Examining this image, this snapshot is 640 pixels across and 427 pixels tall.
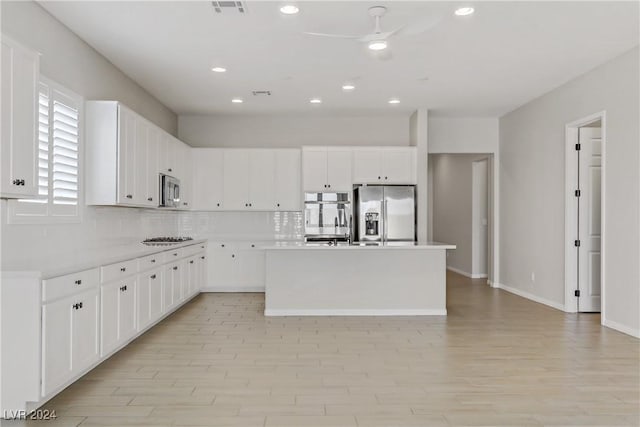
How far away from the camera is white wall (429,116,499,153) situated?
8.52m

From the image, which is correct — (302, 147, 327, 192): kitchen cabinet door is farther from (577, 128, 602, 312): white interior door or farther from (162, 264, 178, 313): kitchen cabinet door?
(577, 128, 602, 312): white interior door

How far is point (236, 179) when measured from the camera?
317 inches

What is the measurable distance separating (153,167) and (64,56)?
5.75 ft

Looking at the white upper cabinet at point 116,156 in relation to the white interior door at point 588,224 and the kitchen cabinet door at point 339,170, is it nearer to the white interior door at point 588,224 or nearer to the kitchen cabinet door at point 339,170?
the kitchen cabinet door at point 339,170

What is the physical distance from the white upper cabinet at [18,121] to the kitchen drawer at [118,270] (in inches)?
34.3

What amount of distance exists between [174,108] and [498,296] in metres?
5.74

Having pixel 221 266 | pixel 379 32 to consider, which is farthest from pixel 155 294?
pixel 379 32

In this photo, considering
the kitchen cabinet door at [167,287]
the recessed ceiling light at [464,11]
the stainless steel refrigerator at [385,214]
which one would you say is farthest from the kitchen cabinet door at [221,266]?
the recessed ceiling light at [464,11]

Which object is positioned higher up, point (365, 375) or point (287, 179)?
point (287, 179)

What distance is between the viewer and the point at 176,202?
688 cm

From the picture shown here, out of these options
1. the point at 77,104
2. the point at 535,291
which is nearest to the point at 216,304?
the point at 77,104

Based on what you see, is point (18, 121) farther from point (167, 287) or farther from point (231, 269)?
point (231, 269)

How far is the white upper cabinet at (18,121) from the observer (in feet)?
9.94

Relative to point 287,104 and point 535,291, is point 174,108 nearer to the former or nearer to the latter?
point 287,104
